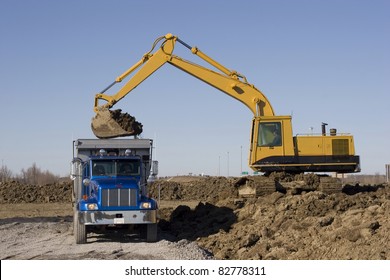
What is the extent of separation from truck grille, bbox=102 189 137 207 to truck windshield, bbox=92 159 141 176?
1.27 metres

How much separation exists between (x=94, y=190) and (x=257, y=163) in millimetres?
9009

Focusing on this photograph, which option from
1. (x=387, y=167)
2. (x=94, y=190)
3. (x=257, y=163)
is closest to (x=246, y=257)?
(x=94, y=190)

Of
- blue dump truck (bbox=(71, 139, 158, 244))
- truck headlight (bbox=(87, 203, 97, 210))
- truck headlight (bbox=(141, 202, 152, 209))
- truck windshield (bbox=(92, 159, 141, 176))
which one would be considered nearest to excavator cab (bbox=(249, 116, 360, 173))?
blue dump truck (bbox=(71, 139, 158, 244))

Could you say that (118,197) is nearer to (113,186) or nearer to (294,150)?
(113,186)

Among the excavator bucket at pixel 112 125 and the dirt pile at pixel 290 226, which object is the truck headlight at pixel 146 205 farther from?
the excavator bucket at pixel 112 125

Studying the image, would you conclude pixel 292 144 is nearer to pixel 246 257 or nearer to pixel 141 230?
pixel 141 230

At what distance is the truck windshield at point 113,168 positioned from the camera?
19375 millimetres

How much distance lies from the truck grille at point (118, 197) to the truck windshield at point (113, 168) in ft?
4.15

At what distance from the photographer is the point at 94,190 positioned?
1881 centimetres

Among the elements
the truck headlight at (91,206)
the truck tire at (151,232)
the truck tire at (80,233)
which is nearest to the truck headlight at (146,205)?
the truck tire at (151,232)

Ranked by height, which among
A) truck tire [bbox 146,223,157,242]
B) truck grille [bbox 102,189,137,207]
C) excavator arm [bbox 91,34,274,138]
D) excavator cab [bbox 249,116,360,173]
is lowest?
truck tire [bbox 146,223,157,242]

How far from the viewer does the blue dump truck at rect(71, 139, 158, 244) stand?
1788 centimetres

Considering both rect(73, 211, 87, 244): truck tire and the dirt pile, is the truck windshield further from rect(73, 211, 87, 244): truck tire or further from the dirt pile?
the dirt pile

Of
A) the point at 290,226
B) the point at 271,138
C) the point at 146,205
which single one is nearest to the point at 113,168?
the point at 146,205
